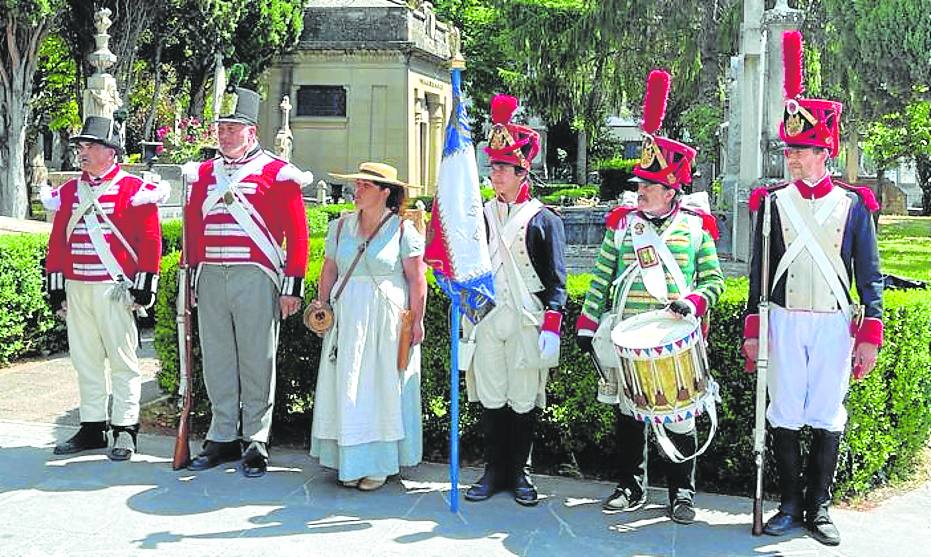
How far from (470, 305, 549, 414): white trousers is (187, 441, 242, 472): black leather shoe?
5.91 ft

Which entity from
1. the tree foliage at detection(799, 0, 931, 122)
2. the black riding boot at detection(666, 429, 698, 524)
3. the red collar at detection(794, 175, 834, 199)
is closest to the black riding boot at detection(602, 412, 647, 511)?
the black riding boot at detection(666, 429, 698, 524)

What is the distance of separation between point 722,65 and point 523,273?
81.1ft

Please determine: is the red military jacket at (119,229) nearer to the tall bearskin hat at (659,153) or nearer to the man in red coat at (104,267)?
the man in red coat at (104,267)

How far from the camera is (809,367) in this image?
5715 mm

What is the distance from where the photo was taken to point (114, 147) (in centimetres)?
725

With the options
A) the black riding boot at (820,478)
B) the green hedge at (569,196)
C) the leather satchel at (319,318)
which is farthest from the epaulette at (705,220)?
the green hedge at (569,196)

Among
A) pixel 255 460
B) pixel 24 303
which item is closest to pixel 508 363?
pixel 255 460

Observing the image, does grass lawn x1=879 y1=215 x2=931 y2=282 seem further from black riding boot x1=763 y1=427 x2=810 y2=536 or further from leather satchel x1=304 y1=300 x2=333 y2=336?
leather satchel x1=304 y1=300 x2=333 y2=336

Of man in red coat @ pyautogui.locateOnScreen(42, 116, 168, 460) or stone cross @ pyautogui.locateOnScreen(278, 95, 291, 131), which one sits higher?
stone cross @ pyautogui.locateOnScreen(278, 95, 291, 131)

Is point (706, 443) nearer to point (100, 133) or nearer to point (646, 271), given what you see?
point (646, 271)

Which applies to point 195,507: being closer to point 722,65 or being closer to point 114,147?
point 114,147

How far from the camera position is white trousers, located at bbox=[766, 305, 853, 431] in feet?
18.6

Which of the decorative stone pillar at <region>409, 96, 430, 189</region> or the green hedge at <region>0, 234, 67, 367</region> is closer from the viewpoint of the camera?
the green hedge at <region>0, 234, 67, 367</region>

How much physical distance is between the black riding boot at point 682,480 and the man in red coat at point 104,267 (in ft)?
11.5
